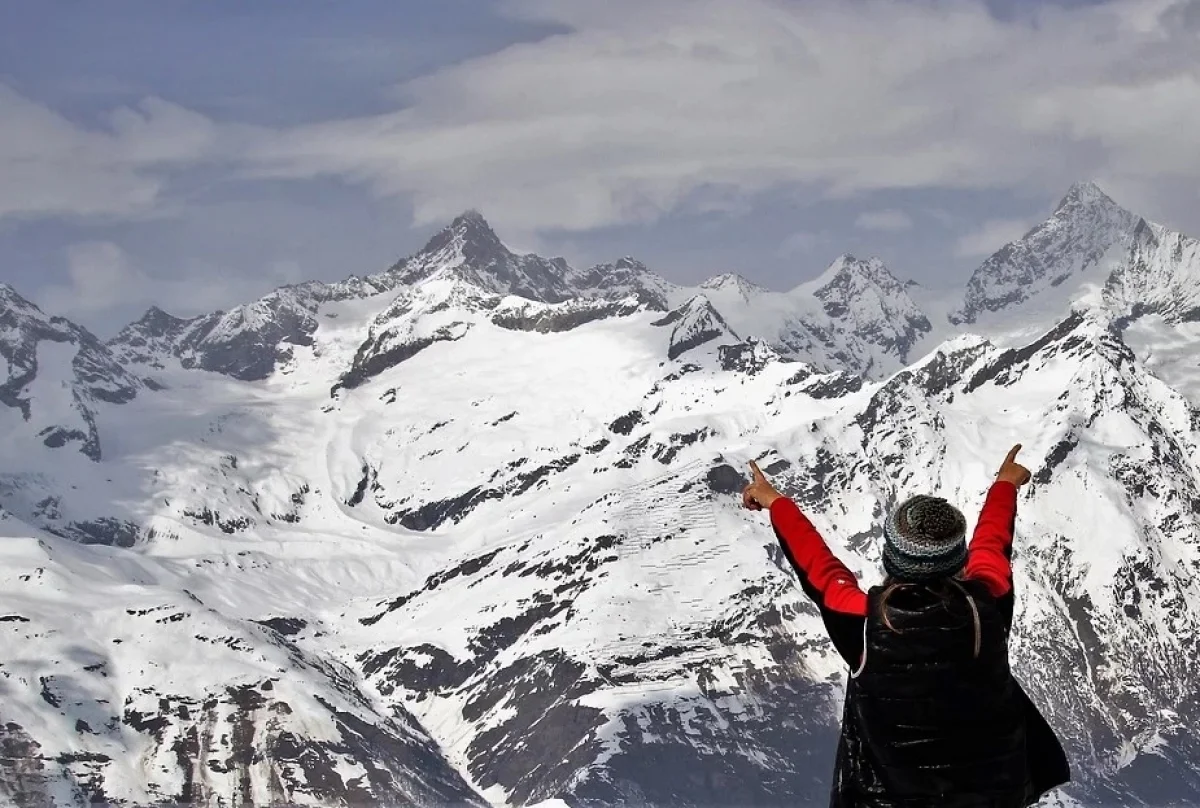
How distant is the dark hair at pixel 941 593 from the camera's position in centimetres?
1031

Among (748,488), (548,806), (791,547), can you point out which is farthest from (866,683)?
(548,806)

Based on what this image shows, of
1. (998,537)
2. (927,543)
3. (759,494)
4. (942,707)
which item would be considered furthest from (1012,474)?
(942,707)

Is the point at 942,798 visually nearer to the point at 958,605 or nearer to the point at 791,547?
the point at 958,605

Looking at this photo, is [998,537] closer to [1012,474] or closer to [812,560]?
[1012,474]

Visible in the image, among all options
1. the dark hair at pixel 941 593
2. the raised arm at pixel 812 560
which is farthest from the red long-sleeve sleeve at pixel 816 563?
the dark hair at pixel 941 593

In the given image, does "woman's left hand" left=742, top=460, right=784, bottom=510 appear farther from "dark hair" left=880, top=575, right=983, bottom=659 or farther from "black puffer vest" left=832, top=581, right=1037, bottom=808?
"black puffer vest" left=832, top=581, right=1037, bottom=808

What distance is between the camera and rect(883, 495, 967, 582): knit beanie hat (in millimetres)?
10453

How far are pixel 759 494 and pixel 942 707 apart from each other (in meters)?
2.02

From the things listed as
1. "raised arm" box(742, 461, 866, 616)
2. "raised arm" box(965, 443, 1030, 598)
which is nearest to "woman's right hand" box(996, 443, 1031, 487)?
"raised arm" box(965, 443, 1030, 598)

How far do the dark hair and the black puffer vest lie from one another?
0.04 feet

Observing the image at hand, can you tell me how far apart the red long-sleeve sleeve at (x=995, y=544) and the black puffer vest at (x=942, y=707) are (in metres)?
0.25

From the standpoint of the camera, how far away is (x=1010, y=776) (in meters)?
10.3

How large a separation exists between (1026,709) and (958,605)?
28.7 inches

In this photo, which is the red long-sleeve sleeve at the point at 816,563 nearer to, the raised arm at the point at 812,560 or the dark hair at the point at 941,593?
the raised arm at the point at 812,560
